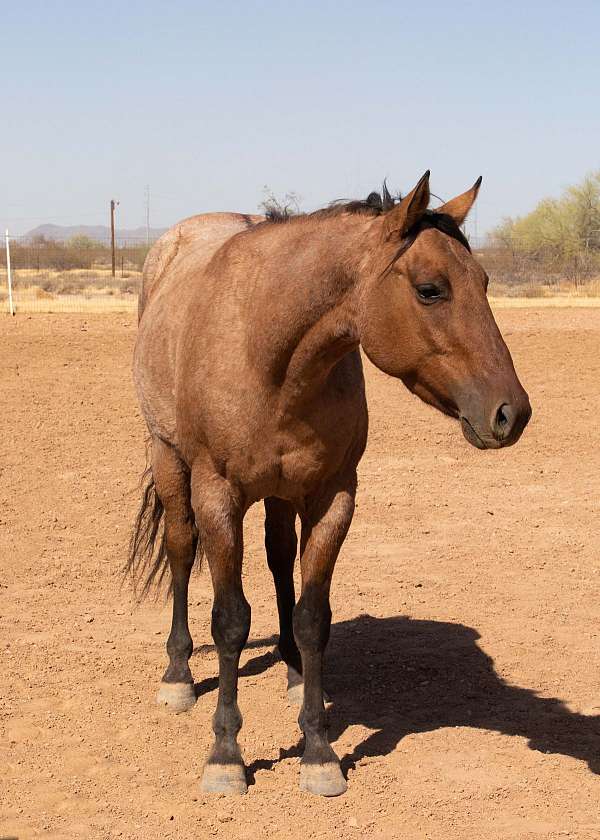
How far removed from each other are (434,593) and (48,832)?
3293 millimetres

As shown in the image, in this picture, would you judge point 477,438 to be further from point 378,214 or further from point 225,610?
point 225,610

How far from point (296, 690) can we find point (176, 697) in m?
0.59

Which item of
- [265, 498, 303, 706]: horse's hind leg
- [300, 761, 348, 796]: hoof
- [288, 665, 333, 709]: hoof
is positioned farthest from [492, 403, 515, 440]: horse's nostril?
[288, 665, 333, 709]: hoof

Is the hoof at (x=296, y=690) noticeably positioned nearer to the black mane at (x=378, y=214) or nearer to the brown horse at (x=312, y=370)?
the brown horse at (x=312, y=370)

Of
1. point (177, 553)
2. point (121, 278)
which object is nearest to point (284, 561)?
point (177, 553)

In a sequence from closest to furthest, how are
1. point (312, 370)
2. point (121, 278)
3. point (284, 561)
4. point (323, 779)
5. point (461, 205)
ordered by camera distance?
point (461, 205)
point (312, 370)
point (323, 779)
point (284, 561)
point (121, 278)

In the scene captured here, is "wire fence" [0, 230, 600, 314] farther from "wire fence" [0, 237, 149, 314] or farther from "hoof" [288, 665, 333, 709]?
"hoof" [288, 665, 333, 709]

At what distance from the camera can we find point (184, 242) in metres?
5.59

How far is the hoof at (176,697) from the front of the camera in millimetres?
4824

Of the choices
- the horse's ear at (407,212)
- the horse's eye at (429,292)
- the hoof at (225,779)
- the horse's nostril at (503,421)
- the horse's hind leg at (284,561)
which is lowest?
the hoof at (225,779)

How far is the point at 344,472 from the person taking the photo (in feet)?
13.5

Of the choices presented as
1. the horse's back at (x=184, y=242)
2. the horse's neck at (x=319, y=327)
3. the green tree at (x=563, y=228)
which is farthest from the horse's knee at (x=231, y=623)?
the green tree at (x=563, y=228)

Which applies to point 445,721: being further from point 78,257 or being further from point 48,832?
point 78,257

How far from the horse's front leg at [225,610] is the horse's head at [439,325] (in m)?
1.00
